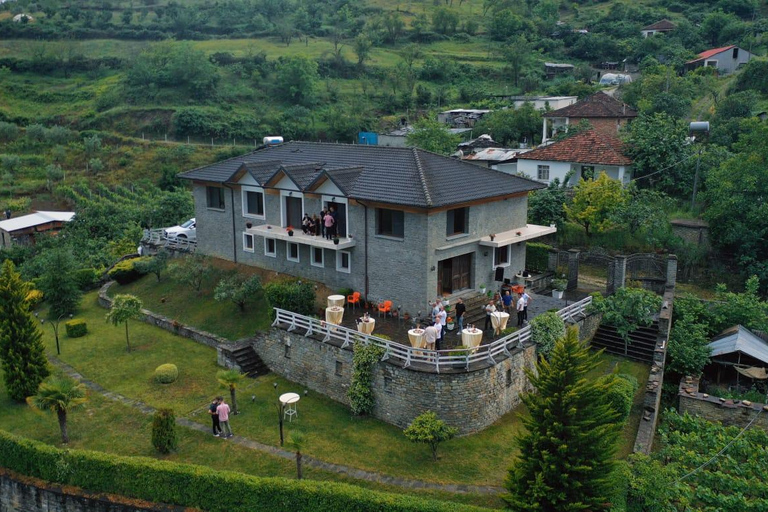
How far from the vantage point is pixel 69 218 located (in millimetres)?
50969

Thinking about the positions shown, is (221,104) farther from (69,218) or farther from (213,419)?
(213,419)

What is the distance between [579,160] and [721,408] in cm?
2324

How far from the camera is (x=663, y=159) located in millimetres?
41219

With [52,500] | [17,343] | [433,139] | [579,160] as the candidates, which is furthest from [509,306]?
[433,139]

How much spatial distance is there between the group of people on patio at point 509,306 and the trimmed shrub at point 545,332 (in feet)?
4.84

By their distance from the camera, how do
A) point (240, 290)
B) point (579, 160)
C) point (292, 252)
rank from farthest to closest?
point (579, 160), point (292, 252), point (240, 290)

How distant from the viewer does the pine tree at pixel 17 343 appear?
77.8ft

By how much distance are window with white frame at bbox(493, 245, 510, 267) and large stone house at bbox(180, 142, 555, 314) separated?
0.05m

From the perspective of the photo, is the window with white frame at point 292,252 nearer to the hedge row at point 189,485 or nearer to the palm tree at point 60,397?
the palm tree at point 60,397

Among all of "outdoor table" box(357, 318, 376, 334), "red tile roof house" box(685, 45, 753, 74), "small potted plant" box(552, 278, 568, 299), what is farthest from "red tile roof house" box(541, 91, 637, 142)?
"outdoor table" box(357, 318, 376, 334)

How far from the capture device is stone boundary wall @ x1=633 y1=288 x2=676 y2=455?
823 inches

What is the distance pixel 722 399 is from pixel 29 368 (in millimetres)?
25363

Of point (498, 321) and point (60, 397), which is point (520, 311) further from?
point (60, 397)

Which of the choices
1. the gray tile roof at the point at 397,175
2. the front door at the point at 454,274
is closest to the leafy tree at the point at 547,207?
the gray tile roof at the point at 397,175
